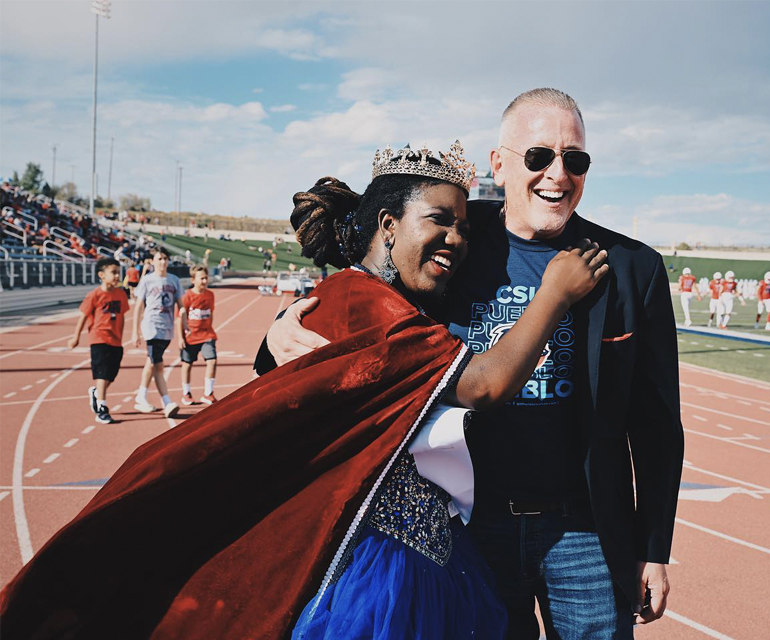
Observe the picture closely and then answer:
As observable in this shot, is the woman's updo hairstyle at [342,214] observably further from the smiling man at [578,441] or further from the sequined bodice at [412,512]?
the sequined bodice at [412,512]

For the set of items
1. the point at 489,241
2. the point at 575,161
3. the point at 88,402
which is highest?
the point at 575,161

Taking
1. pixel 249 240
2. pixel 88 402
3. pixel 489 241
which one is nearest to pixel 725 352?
pixel 88 402

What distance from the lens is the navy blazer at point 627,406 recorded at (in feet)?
6.88

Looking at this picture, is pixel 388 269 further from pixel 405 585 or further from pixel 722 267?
pixel 722 267

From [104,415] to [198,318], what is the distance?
1.84 metres

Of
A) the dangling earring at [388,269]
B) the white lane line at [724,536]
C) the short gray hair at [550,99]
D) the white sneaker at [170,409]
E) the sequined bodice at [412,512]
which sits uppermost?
the short gray hair at [550,99]

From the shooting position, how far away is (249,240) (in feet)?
275

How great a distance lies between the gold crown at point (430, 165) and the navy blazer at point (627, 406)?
1.67 ft

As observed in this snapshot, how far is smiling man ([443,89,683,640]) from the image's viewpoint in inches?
83.2

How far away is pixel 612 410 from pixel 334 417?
35.4 inches

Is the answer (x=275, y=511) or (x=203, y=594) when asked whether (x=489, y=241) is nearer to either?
(x=275, y=511)

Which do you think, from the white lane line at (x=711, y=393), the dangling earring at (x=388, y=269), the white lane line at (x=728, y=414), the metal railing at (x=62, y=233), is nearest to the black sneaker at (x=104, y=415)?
the dangling earring at (x=388, y=269)

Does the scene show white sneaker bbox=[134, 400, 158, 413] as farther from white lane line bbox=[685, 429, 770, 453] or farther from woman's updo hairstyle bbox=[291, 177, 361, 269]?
woman's updo hairstyle bbox=[291, 177, 361, 269]

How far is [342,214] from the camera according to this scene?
2244 mm
